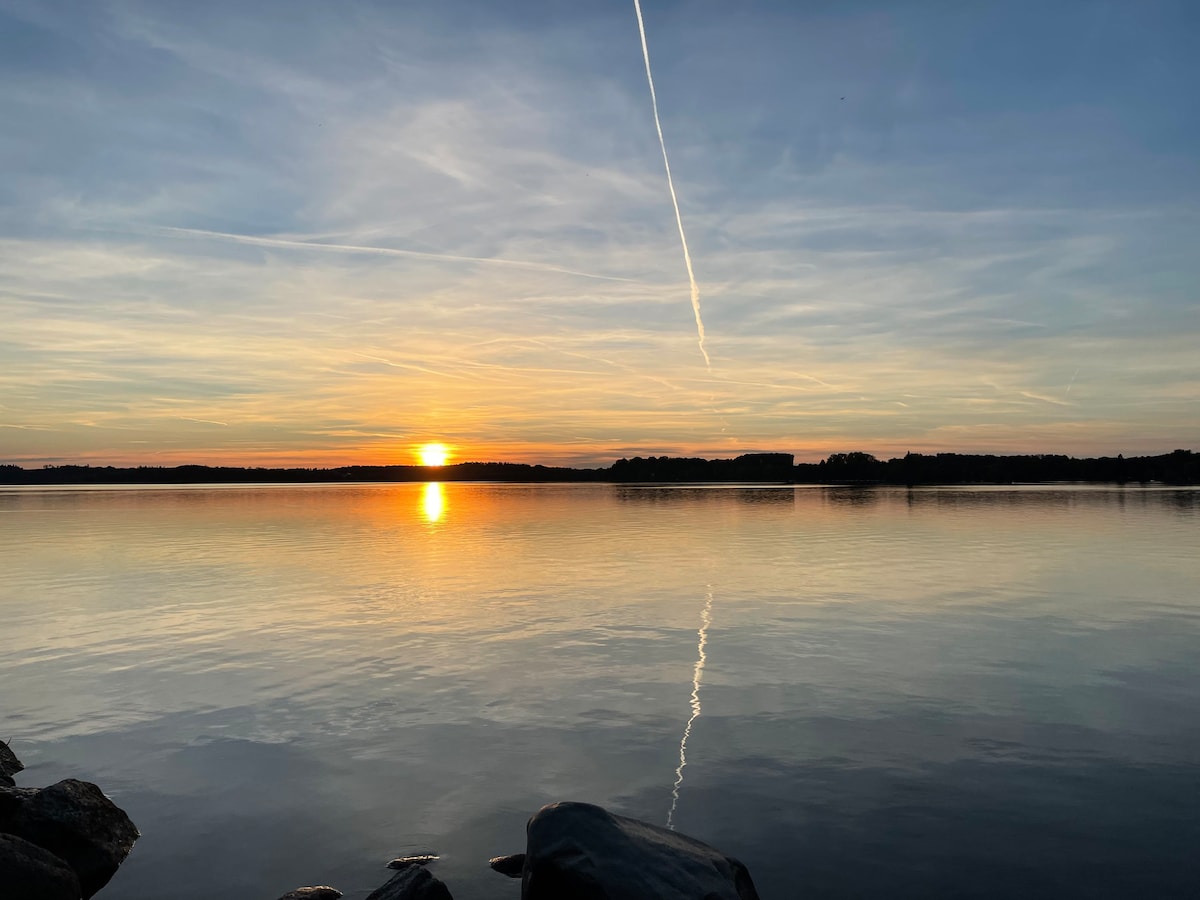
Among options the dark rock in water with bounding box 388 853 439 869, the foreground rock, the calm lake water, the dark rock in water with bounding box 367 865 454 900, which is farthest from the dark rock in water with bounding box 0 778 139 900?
the dark rock in water with bounding box 367 865 454 900

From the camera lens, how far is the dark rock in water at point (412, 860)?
35.9 ft

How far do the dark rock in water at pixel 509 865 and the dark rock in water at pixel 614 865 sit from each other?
1065mm

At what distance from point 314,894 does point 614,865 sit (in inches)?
142

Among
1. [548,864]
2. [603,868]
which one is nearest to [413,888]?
[548,864]

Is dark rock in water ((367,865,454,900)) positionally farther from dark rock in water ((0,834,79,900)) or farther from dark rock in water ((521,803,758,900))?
dark rock in water ((0,834,79,900))

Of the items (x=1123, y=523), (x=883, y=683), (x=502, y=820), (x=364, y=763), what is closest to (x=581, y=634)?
(x=883, y=683)

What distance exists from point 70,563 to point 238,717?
35.8 m

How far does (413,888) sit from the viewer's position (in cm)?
944

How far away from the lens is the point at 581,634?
2558cm

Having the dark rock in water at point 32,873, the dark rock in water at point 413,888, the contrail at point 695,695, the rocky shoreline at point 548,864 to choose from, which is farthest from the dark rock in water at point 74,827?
the contrail at point 695,695

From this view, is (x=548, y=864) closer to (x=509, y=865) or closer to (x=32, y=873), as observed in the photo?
(x=509, y=865)

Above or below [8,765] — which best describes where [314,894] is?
below

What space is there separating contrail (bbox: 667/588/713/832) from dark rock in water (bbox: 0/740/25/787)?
10.1 m

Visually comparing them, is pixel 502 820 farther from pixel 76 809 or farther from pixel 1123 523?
pixel 1123 523
